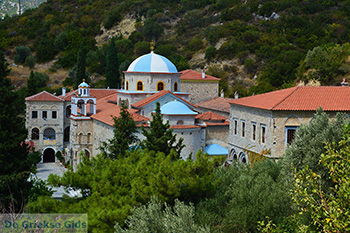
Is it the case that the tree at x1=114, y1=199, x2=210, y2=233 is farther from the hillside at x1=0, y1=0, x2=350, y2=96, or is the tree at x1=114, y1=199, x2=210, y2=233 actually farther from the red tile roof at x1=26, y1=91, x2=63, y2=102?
the hillside at x1=0, y1=0, x2=350, y2=96

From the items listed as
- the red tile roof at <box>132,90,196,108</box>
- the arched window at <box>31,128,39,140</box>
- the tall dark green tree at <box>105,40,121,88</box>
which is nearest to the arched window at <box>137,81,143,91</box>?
the red tile roof at <box>132,90,196,108</box>

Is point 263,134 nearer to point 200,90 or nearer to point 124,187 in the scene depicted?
point 124,187

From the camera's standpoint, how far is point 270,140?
25.4 m

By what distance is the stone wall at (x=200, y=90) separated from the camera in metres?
40.0

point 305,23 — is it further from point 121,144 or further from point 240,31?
point 121,144

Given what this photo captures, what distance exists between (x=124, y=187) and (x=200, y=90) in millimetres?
26860

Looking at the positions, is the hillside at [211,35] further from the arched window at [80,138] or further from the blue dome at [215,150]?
the arched window at [80,138]

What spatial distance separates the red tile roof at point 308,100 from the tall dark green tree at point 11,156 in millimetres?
12309

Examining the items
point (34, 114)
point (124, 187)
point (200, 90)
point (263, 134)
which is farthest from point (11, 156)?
point (200, 90)

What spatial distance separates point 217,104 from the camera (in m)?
36.3

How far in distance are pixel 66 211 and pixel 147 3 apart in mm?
76812

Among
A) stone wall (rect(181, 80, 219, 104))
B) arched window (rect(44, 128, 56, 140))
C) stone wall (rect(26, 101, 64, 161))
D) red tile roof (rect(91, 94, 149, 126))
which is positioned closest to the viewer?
red tile roof (rect(91, 94, 149, 126))

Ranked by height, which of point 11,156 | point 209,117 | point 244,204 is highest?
point 209,117

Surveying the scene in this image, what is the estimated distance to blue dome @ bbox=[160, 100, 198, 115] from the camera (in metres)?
27.1
